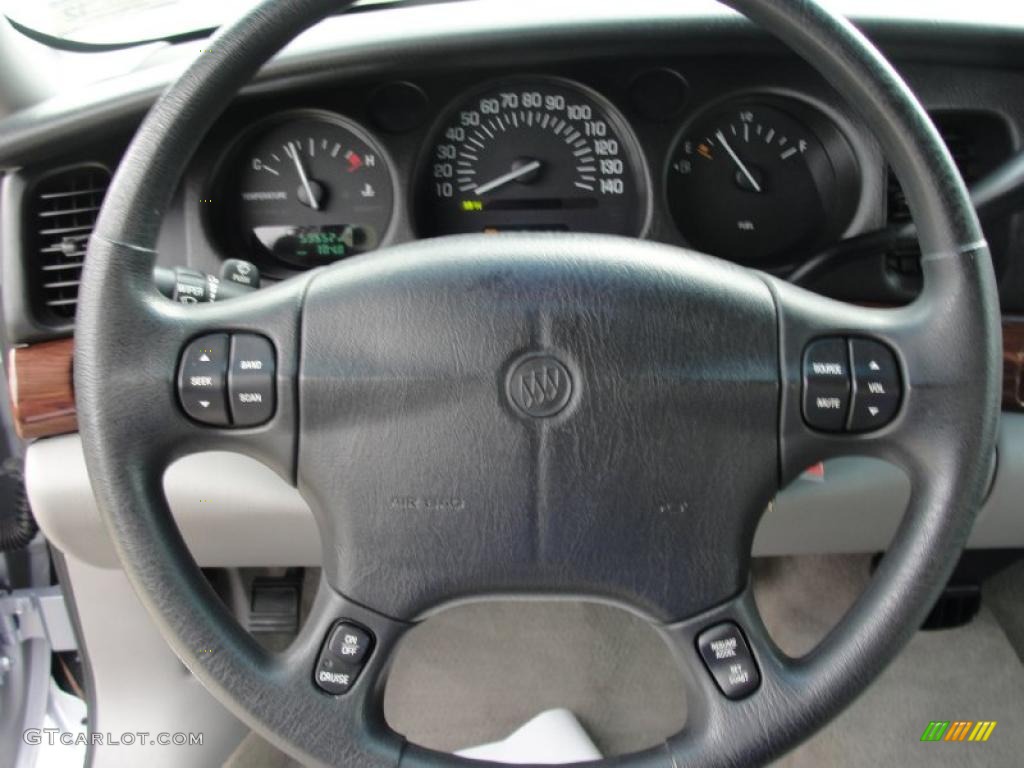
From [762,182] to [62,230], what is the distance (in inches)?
36.0

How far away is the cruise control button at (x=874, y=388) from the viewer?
2.53ft

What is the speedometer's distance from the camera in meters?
1.30


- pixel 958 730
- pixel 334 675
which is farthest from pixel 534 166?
pixel 958 730

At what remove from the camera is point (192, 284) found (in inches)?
37.3

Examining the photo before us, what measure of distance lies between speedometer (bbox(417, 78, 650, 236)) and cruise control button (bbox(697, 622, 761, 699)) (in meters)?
0.67

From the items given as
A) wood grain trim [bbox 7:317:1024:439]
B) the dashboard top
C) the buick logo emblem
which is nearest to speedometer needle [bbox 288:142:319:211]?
the dashboard top

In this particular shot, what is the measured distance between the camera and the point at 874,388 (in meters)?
0.77

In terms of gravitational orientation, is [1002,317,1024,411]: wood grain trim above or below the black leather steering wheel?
below

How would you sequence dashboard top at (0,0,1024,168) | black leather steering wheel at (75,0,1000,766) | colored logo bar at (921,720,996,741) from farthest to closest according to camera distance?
colored logo bar at (921,720,996,741) → dashboard top at (0,0,1024,168) → black leather steering wheel at (75,0,1000,766)

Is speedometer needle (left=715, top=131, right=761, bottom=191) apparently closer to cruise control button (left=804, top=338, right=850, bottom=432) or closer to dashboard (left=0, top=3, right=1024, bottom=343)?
dashboard (left=0, top=3, right=1024, bottom=343)

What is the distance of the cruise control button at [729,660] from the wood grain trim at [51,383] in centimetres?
62

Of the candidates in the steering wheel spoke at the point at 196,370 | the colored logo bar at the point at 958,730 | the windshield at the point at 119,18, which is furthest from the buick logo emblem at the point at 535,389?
the colored logo bar at the point at 958,730

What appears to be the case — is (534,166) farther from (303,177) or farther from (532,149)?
(303,177)

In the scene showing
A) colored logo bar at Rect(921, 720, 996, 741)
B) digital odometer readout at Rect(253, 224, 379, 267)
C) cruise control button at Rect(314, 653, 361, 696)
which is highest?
digital odometer readout at Rect(253, 224, 379, 267)
